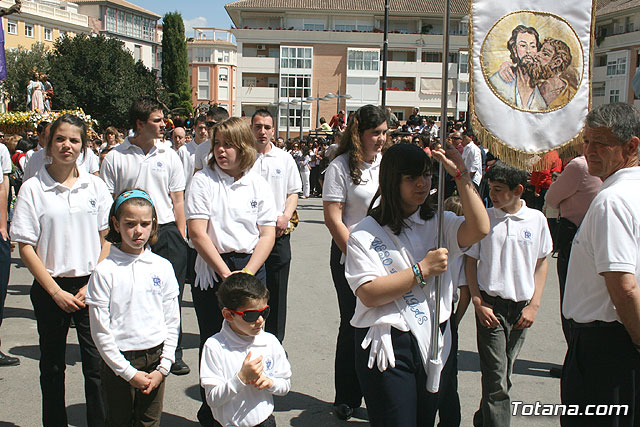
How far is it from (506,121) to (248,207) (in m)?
1.89

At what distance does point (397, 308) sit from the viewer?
2.98 meters

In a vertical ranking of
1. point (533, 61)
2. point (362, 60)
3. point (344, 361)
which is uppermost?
point (362, 60)

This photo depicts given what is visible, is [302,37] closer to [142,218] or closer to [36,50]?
[36,50]

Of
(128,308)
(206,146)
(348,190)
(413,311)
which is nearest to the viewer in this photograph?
(413,311)

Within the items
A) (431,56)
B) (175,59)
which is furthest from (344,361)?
(175,59)

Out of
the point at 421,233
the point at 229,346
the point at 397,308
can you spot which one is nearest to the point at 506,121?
the point at 421,233

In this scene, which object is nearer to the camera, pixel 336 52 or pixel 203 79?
pixel 336 52

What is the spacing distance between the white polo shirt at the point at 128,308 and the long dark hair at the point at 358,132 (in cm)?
158

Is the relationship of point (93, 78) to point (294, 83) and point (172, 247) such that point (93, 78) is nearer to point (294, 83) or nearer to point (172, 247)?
point (294, 83)

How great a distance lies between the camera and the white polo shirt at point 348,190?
4.50 m

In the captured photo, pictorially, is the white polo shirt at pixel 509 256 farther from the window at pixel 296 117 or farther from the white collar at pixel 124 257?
the window at pixel 296 117

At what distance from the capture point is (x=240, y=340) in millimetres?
3314

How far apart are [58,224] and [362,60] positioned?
65699 millimetres

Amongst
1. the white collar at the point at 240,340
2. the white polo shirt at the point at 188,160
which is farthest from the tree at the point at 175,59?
the white collar at the point at 240,340
